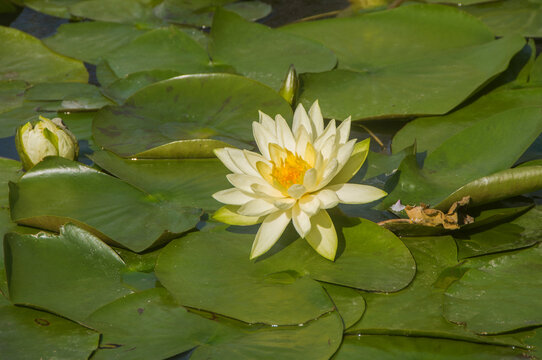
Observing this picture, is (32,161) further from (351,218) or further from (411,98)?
(411,98)

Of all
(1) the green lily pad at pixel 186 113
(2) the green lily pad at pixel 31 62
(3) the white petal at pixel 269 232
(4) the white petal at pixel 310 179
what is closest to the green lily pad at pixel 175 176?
(1) the green lily pad at pixel 186 113

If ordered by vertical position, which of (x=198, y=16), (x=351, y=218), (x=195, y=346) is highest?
(x=198, y=16)

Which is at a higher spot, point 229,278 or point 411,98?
point 411,98

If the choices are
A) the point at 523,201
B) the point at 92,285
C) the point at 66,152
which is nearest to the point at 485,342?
the point at 523,201

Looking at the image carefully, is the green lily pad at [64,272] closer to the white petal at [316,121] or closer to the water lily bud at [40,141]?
the water lily bud at [40,141]

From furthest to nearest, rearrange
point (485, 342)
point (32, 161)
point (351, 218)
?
point (32, 161) → point (351, 218) → point (485, 342)

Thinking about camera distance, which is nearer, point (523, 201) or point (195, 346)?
point (195, 346)
